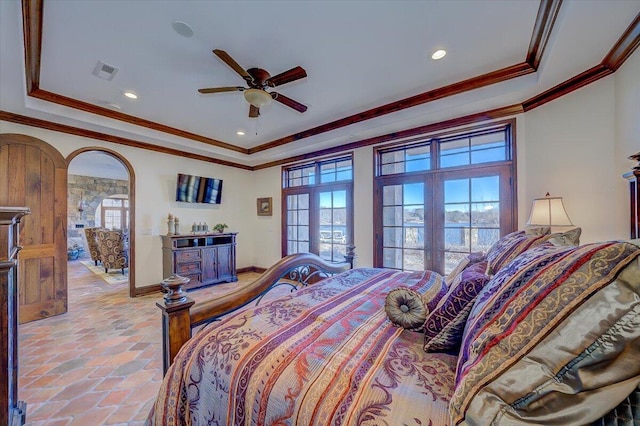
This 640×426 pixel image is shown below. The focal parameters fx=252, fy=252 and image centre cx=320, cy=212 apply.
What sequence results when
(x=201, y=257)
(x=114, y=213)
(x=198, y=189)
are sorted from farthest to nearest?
1. (x=114, y=213)
2. (x=198, y=189)
3. (x=201, y=257)

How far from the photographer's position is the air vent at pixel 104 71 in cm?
246

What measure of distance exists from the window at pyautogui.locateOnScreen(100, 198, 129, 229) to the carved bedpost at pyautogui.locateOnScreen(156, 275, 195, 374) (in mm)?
9509

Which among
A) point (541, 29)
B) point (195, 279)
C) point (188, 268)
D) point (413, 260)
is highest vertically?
point (541, 29)

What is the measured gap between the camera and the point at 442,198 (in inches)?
136

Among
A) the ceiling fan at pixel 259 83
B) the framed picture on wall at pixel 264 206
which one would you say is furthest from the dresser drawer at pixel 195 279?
the ceiling fan at pixel 259 83

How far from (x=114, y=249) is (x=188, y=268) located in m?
2.70

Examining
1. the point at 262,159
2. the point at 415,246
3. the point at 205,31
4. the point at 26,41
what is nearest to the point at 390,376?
the point at 205,31

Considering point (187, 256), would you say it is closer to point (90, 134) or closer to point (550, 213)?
point (90, 134)

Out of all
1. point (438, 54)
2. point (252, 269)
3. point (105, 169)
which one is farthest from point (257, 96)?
point (105, 169)

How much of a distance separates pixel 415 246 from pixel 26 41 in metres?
4.49

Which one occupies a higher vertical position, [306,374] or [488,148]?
[488,148]

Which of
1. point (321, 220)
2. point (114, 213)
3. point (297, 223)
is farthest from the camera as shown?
point (114, 213)

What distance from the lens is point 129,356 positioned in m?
2.37

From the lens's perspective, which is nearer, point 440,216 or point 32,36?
point 32,36
